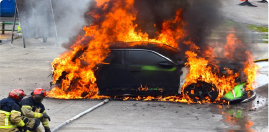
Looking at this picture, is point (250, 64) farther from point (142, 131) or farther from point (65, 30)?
point (65, 30)

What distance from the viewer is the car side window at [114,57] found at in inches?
436

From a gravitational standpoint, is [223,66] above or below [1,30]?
below

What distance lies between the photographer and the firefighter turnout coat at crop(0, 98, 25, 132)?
21.3 feet

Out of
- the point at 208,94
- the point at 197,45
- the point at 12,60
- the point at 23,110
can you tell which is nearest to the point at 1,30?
the point at 12,60

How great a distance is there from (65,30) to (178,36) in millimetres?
8065

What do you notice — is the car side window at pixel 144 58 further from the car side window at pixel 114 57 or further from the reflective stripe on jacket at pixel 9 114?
the reflective stripe on jacket at pixel 9 114

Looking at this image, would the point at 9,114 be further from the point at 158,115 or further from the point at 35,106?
the point at 158,115

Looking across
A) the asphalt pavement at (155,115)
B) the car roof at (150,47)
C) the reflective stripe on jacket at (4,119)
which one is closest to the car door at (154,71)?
the car roof at (150,47)

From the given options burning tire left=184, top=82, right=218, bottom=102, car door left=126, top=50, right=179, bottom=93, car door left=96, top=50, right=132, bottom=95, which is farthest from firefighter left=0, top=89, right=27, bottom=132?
burning tire left=184, top=82, right=218, bottom=102

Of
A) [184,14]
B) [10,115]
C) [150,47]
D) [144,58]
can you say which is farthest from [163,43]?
[10,115]

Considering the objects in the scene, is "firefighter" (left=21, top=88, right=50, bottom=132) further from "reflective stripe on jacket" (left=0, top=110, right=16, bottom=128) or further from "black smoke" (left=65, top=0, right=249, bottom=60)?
"black smoke" (left=65, top=0, right=249, bottom=60)

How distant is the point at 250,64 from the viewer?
11.1m

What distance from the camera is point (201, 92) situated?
1090cm

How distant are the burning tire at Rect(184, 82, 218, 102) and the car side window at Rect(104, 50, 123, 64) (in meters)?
1.91
